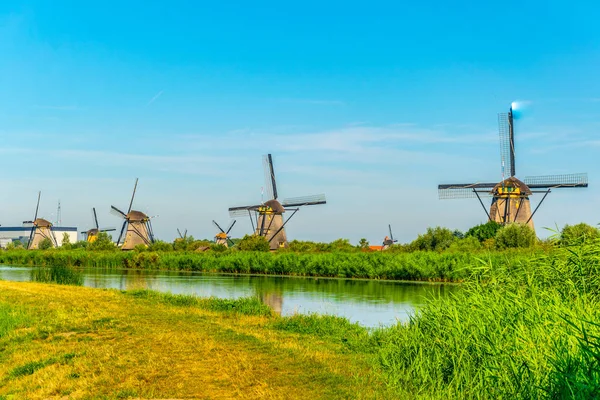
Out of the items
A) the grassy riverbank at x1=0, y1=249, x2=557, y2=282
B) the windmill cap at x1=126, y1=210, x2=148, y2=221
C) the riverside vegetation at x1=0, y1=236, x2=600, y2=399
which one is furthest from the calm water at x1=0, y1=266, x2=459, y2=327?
the windmill cap at x1=126, y1=210, x2=148, y2=221

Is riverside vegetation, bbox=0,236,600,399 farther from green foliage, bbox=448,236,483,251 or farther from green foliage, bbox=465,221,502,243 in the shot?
green foliage, bbox=465,221,502,243

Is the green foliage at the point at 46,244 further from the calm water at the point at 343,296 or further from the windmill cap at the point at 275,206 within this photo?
the calm water at the point at 343,296

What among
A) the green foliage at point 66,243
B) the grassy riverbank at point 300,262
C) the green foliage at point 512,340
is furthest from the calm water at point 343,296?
the green foliage at point 66,243

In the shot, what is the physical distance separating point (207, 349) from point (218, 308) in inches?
283

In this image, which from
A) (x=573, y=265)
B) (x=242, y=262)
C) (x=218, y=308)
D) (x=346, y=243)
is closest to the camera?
(x=573, y=265)

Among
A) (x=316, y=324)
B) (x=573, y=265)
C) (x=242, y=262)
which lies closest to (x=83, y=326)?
(x=316, y=324)

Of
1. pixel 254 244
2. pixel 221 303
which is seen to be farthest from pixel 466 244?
pixel 221 303

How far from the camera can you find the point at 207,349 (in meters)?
10.3

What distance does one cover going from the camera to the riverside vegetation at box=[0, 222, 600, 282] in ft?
126

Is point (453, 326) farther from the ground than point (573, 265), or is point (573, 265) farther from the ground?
point (573, 265)

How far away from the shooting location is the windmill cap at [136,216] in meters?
74.8

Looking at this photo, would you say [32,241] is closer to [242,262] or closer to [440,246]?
[242,262]

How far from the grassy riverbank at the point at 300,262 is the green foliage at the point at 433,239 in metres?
10.6

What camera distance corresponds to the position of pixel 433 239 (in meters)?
54.9
